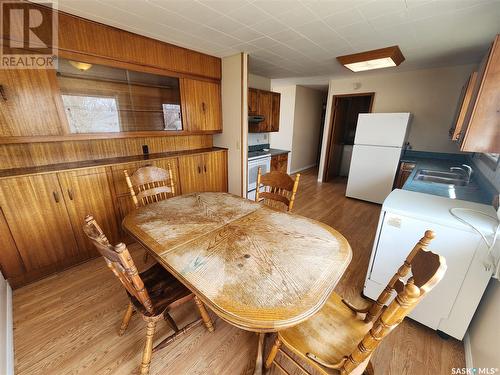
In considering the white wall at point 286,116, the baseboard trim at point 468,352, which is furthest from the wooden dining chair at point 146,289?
the white wall at point 286,116

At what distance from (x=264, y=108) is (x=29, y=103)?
322 cm

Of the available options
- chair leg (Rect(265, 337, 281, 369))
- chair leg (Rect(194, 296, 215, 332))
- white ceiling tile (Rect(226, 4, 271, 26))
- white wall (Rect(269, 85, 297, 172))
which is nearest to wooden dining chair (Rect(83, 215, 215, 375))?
chair leg (Rect(194, 296, 215, 332))

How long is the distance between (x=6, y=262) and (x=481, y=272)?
3476 millimetres

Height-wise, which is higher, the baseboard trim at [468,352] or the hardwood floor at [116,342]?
the baseboard trim at [468,352]

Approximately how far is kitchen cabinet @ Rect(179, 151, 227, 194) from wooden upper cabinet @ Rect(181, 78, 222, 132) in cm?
42

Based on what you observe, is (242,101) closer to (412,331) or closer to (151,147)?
(151,147)

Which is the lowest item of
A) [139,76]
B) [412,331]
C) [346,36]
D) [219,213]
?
[412,331]

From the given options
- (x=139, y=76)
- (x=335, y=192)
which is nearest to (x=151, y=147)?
(x=139, y=76)

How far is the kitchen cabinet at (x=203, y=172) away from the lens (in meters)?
2.76

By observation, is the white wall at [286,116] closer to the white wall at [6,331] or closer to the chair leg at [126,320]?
the chair leg at [126,320]

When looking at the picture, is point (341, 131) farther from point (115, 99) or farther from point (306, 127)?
point (115, 99)

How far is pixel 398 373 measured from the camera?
47.6 inches

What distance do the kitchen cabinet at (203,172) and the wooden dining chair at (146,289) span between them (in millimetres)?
1559

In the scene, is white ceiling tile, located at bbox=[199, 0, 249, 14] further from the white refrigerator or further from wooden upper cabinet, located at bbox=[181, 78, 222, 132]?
the white refrigerator
